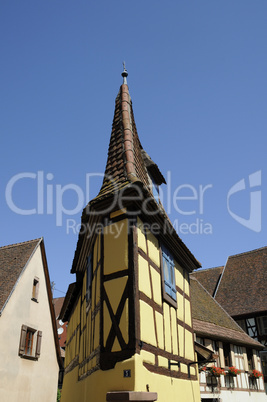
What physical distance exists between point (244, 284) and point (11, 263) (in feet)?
48.9

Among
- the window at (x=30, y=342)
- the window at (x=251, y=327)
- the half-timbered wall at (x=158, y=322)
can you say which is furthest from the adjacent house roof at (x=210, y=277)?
the half-timbered wall at (x=158, y=322)

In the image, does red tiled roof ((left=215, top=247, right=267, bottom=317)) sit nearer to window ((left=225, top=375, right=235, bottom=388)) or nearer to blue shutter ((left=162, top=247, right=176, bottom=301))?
window ((left=225, top=375, right=235, bottom=388))

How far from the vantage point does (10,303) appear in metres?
12.9

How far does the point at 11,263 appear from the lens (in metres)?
14.8

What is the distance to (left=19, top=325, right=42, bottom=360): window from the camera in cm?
1303

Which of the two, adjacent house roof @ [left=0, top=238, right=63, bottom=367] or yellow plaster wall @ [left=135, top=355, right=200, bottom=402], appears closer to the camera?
yellow plaster wall @ [left=135, top=355, right=200, bottom=402]

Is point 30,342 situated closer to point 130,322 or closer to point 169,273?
point 169,273

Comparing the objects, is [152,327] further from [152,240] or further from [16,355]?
[16,355]

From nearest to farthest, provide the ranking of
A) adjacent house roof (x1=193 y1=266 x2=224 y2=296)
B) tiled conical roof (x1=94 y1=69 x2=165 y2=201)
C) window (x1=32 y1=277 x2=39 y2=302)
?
tiled conical roof (x1=94 y1=69 x2=165 y2=201) → window (x1=32 y1=277 x2=39 y2=302) → adjacent house roof (x1=193 y1=266 x2=224 y2=296)

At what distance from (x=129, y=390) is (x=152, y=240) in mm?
3002

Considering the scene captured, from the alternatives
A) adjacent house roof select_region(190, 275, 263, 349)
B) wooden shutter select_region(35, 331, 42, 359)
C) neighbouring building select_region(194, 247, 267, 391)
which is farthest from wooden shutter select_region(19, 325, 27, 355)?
neighbouring building select_region(194, 247, 267, 391)

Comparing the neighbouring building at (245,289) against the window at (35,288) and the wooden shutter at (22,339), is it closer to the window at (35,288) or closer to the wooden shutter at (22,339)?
the window at (35,288)

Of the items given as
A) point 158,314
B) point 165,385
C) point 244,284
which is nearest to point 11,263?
point 158,314

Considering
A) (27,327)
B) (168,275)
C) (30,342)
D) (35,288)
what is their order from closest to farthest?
(168,275) < (27,327) < (30,342) < (35,288)
